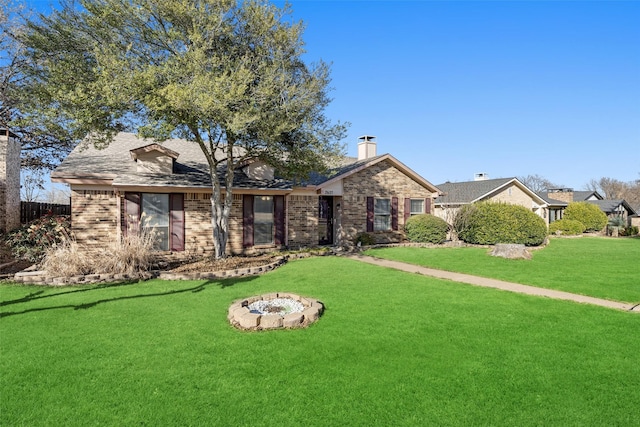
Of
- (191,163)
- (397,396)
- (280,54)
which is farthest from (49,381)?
(191,163)

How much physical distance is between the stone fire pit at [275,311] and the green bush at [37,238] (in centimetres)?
816

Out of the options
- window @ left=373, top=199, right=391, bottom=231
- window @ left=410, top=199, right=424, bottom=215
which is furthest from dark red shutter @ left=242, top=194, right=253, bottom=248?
window @ left=410, top=199, right=424, bottom=215

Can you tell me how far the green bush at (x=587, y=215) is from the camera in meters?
27.0

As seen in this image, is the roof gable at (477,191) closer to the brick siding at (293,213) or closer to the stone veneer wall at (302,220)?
the brick siding at (293,213)

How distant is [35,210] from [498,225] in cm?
2083

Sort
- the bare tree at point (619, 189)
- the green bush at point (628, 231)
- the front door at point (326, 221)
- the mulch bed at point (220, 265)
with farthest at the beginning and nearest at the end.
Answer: the bare tree at point (619, 189) → the green bush at point (628, 231) → the front door at point (326, 221) → the mulch bed at point (220, 265)

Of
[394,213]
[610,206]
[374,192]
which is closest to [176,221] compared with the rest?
[374,192]

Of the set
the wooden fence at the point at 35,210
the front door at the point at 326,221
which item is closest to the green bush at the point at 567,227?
the front door at the point at 326,221

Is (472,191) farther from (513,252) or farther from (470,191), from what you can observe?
(513,252)

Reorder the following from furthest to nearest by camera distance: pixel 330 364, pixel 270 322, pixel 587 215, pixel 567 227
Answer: pixel 587 215, pixel 567 227, pixel 270 322, pixel 330 364

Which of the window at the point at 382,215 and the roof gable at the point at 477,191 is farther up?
the roof gable at the point at 477,191

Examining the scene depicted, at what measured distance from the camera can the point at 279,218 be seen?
14.5 meters

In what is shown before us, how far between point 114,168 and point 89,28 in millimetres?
4403

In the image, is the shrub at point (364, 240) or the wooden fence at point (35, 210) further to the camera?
the shrub at point (364, 240)
